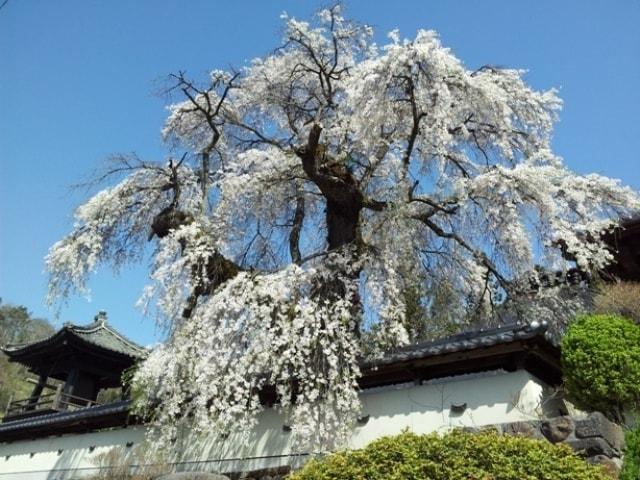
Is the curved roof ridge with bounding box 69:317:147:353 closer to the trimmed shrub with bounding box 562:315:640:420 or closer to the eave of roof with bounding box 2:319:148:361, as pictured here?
the eave of roof with bounding box 2:319:148:361

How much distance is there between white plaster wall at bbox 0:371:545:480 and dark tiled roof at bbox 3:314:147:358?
7833 millimetres

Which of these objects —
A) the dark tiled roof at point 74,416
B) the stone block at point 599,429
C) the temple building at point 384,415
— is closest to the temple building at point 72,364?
the dark tiled roof at point 74,416

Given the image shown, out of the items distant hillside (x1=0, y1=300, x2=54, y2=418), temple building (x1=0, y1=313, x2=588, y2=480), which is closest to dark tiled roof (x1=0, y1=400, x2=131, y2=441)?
temple building (x1=0, y1=313, x2=588, y2=480)

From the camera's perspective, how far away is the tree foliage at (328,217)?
8.73 metres

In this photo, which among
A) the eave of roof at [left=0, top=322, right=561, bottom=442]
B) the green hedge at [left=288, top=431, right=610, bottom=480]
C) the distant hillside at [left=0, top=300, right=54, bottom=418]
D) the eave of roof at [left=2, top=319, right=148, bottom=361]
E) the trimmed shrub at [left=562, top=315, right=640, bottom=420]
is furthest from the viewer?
the distant hillside at [left=0, top=300, right=54, bottom=418]

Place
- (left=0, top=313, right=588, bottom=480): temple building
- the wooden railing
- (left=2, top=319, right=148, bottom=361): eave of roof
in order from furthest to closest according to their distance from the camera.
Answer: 1. (left=2, top=319, right=148, bottom=361): eave of roof
2. the wooden railing
3. (left=0, top=313, right=588, bottom=480): temple building

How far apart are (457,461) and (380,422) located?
285 cm

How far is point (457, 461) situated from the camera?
5199mm

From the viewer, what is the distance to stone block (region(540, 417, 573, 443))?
6.11 meters

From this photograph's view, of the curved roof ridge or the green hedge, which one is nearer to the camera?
the green hedge

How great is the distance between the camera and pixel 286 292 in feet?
29.6

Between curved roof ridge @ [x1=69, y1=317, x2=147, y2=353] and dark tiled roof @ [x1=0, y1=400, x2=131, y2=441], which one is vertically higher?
curved roof ridge @ [x1=69, y1=317, x2=147, y2=353]

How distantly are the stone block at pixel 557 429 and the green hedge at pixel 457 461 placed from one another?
79cm

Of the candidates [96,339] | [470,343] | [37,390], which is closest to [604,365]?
[470,343]
